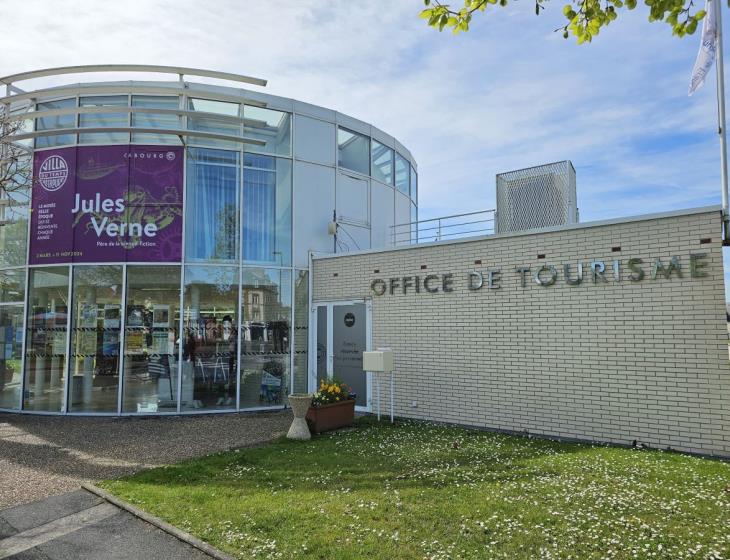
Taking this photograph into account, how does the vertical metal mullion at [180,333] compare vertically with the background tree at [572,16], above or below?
below

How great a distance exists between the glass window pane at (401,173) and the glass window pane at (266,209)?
401 centimetres

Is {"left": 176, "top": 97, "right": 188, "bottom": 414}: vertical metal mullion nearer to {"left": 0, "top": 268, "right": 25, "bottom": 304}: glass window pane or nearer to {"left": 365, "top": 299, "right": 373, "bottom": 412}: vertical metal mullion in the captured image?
{"left": 0, "top": 268, "right": 25, "bottom": 304}: glass window pane

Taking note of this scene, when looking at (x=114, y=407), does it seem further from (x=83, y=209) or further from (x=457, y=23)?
(x=457, y=23)

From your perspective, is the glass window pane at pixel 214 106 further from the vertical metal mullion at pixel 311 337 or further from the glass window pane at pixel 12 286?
the glass window pane at pixel 12 286

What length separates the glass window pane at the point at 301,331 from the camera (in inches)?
468

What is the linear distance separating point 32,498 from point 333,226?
27.0ft

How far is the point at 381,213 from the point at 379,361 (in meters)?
5.67

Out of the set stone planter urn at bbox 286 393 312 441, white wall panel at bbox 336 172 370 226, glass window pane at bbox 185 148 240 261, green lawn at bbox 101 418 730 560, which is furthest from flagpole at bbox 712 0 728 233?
glass window pane at bbox 185 148 240 261

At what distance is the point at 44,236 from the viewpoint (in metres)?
11.3

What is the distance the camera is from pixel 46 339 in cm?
1112

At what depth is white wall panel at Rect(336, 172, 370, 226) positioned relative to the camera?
42.7 ft

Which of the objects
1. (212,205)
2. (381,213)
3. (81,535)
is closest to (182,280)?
(212,205)

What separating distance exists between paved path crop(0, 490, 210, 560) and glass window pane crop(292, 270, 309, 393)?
6.27 meters

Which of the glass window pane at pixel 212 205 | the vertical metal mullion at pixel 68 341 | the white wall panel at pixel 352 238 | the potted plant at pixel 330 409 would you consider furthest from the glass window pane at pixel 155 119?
the potted plant at pixel 330 409
